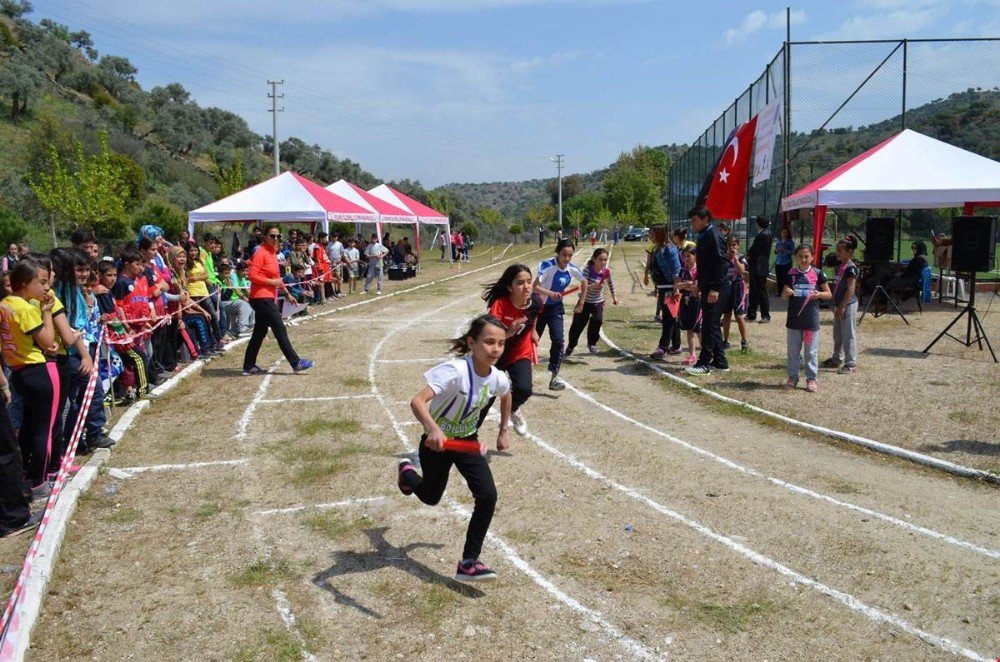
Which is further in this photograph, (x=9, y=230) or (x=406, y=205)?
(x=406, y=205)

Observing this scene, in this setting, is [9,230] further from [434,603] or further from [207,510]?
[434,603]

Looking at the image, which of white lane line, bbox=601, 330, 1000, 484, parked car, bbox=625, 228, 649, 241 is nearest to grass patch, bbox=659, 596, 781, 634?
white lane line, bbox=601, 330, 1000, 484

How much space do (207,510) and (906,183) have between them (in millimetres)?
14401

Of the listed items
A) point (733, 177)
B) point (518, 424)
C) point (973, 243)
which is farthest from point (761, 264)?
point (518, 424)

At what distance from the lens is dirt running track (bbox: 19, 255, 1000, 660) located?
13.6ft

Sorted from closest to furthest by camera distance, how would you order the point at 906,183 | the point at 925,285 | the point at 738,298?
the point at 738,298 < the point at 906,183 < the point at 925,285

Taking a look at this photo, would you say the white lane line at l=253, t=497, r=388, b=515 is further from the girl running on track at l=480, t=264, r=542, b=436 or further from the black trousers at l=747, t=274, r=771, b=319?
the black trousers at l=747, t=274, r=771, b=319

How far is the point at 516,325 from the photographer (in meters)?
6.94

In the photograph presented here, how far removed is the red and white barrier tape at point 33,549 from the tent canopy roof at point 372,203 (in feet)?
63.4

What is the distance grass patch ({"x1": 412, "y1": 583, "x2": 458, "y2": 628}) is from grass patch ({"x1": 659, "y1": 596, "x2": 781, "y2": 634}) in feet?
3.97

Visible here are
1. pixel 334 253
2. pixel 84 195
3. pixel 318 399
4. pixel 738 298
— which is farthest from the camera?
pixel 84 195

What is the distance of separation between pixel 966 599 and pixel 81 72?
68.5 m

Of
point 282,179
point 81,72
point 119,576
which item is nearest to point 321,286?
point 282,179

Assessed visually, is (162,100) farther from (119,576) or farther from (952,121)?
(119,576)
